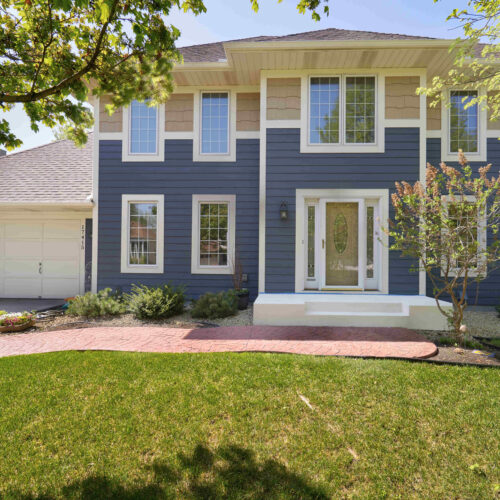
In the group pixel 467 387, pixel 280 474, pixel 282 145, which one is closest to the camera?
pixel 280 474

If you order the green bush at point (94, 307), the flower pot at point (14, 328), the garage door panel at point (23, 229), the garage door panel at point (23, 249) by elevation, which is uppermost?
the garage door panel at point (23, 229)

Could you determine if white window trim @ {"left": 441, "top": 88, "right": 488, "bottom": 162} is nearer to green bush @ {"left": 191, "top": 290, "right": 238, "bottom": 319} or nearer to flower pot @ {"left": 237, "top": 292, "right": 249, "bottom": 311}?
flower pot @ {"left": 237, "top": 292, "right": 249, "bottom": 311}

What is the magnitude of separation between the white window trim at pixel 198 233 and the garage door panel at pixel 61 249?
3.50 m

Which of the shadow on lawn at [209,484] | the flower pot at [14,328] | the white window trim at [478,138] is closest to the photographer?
the shadow on lawn at [209,484]

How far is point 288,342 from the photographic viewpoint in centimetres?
495

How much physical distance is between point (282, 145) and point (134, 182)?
3.85 metres

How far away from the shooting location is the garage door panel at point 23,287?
30.5 feet

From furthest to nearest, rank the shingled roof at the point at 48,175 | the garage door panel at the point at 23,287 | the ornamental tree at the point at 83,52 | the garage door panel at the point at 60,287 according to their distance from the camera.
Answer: the garage door panel at the point at 23,287 → the garage door panel at the point at 60,287 → the shingled roof at the point at 48,175 → the ornamental tree at the point at 83,52

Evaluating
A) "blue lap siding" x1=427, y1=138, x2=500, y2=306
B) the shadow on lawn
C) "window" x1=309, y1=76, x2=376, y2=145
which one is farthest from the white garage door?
"blue lap siding" x1=427, y1=138, x2=500, y2=306

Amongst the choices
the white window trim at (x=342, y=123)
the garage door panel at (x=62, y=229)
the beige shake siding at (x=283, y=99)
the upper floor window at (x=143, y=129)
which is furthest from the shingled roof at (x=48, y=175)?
the white window trim at (x=342, y=123)

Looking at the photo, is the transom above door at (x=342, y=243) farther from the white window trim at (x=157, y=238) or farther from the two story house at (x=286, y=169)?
the white window trim at (x=157, y=238)

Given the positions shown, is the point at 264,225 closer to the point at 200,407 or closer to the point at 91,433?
the point at 200,407

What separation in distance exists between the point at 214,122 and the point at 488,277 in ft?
25.2

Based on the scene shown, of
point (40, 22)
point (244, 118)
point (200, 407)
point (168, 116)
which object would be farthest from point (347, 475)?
point (168, 116)
